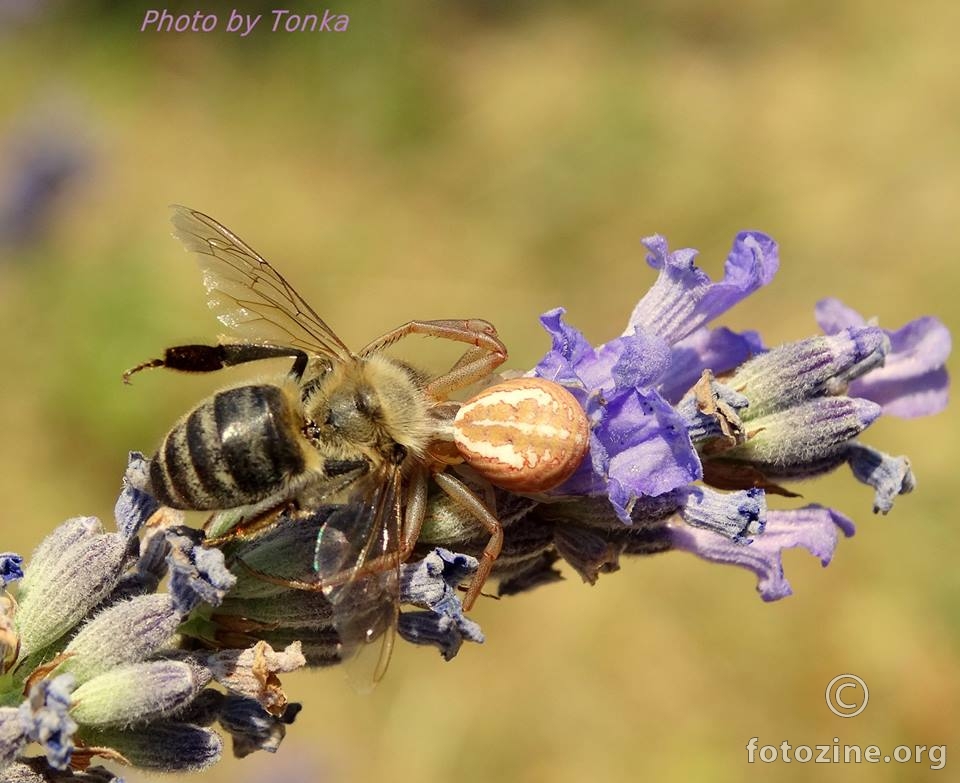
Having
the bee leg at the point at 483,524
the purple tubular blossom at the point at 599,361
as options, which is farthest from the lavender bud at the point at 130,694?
the purple tubular blossom at the point at 599,361

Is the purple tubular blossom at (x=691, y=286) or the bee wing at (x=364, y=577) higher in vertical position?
the purple tubular blossom at (x=691, y=286)

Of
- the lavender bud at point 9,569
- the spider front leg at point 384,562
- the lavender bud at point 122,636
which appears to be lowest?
the lavender bud at point 122,636

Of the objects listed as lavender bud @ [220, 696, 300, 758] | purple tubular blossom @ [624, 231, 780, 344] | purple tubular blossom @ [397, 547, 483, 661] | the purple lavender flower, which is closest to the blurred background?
lavender bud @ [220, 696, 300, 758]

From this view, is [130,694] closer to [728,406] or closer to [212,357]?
[212,357]

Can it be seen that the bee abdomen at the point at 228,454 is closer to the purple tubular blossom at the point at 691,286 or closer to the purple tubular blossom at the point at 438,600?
the purple tubular blossom at the point at 438,600

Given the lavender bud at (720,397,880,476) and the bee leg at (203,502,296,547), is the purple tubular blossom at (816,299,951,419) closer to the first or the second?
the lavender bud at (720,397,880,476)

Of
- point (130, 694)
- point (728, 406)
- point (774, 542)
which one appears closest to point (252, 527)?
point (130, 694)
